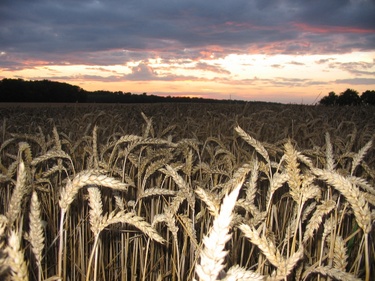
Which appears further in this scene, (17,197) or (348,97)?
(348,97)

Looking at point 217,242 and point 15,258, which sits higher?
point 217,242

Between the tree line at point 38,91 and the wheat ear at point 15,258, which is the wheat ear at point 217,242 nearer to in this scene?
the wheat ear at point 15,258

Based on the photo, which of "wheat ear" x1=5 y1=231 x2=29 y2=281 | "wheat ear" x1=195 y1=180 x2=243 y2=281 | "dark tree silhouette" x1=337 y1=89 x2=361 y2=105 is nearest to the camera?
"wheat ear" x1=195 y1=180 x2=243 y2=281

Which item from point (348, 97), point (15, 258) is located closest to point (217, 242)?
point (15, 258)

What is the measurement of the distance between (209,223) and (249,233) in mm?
1475

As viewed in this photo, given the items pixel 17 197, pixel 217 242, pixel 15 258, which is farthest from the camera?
pixel 17 197

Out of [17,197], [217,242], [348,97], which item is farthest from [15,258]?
[348,97]

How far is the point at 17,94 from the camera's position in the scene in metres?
27.7

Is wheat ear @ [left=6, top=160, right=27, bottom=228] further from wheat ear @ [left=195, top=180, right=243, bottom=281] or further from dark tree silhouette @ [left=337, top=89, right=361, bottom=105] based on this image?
dark tree silhouette @ [left=337, top=89, right=361, bottom=105]

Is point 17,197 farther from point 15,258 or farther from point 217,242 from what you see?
point 217,242

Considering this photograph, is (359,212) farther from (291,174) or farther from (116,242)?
(116,242)

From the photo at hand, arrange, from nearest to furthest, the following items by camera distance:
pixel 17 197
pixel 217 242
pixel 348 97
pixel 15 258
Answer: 1. pixel 217 242
2. pixel 15 258
3. pixel 17 197
4. pixel 348 97

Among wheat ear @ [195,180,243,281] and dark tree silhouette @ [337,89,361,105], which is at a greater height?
dark tree silhouette @ [337,89,361,105]

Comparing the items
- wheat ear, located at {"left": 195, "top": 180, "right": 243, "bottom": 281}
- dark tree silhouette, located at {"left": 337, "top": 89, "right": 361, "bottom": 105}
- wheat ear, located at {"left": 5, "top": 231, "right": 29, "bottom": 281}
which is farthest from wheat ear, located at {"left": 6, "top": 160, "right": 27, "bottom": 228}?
dark tree silhouette, located at {"left": 337, "top": 89, "right": 361, "bottom": 105}
